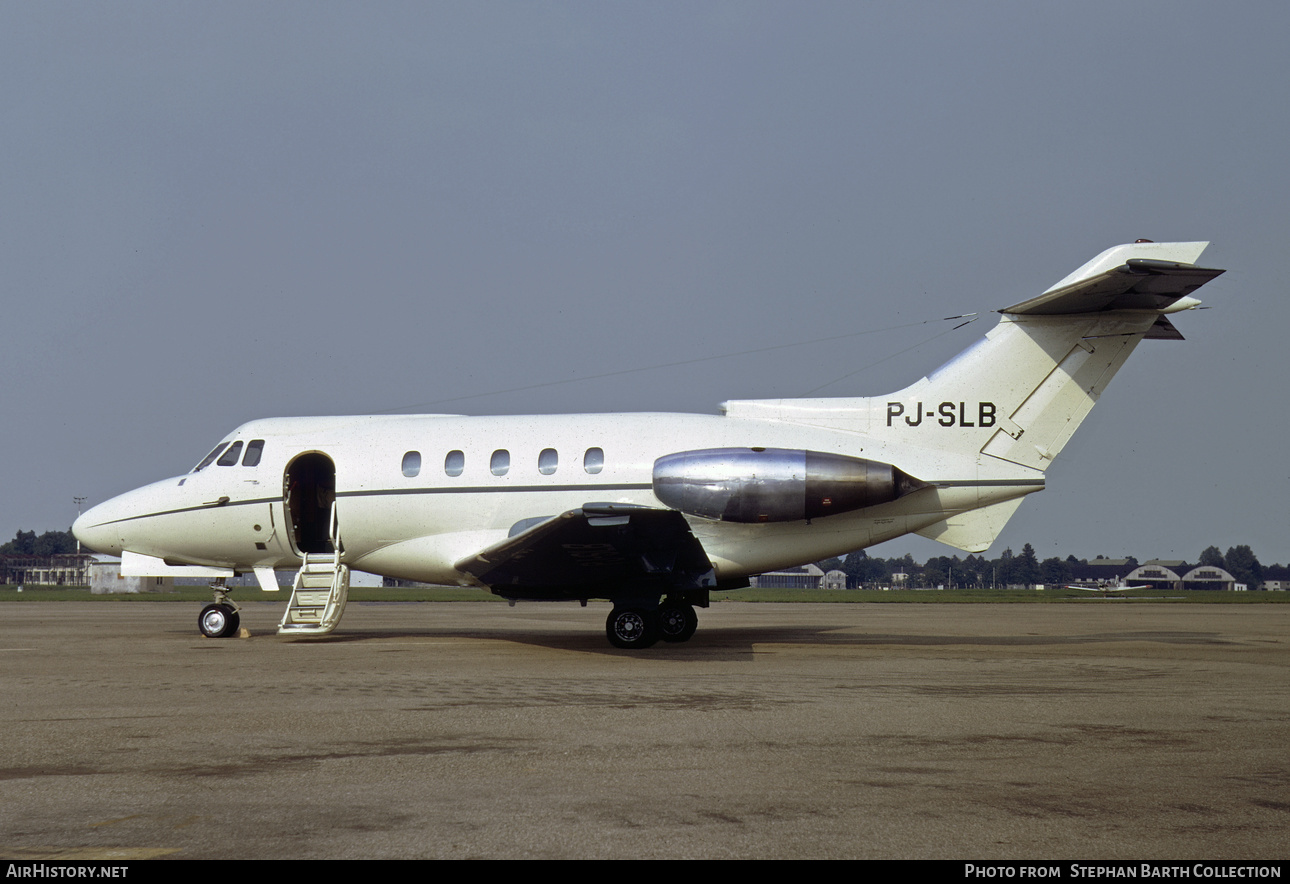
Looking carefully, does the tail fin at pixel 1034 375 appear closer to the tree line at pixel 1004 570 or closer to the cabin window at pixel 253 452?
the cabin window at pixel 253 452

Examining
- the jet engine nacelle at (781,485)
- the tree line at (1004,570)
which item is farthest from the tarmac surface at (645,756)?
the tree line at (1004,570)

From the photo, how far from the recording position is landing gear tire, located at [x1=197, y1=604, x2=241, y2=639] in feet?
56.6

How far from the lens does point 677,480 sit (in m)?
14.3

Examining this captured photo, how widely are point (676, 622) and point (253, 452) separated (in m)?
7.59

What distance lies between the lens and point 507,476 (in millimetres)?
15562

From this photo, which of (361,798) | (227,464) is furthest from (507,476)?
(361,798)

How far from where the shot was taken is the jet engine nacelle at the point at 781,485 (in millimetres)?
13930

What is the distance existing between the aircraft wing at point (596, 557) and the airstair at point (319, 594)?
2236 millimetres

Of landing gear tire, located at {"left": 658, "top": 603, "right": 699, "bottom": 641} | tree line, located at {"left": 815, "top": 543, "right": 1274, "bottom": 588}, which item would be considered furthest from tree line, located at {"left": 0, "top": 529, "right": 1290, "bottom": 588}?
landing gear tire, located at {"left": 658, "top": 603, "right": 699, "bottom": 641}

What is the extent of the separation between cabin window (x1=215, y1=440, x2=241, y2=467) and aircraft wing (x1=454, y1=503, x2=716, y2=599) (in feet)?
15.5

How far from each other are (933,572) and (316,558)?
14855 centimetres

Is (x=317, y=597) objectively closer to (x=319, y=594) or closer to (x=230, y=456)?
(x=319, y=594)
